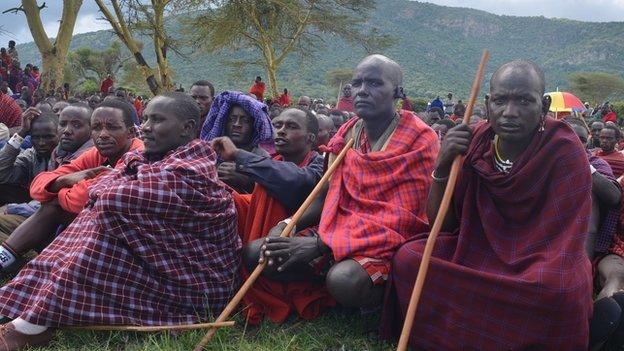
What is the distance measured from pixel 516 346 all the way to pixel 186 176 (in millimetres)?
2024

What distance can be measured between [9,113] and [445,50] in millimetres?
85102

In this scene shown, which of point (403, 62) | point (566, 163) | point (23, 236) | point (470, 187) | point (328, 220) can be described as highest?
point (566, 163)

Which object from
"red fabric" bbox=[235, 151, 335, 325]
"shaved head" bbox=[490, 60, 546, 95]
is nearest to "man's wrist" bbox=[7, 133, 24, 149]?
"red fabric" bbox=[235, 151, 335, 325]

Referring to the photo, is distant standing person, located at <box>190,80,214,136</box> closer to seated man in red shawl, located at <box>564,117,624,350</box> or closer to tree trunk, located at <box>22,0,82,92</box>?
seated man in red shawl, located at <box>564,117,624,350</box>

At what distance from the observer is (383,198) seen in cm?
360

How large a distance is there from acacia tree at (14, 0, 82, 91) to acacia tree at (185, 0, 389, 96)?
17.3 feet

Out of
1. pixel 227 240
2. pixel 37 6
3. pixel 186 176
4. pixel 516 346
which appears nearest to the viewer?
pixel 516 346

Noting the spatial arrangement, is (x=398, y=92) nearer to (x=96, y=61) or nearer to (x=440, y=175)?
(x=440, y=175)

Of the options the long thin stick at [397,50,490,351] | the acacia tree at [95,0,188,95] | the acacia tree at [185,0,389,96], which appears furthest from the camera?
the acacia tree at [185,0,389,96]

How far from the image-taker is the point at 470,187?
3348mm

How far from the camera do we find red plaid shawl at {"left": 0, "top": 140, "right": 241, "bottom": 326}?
337cm

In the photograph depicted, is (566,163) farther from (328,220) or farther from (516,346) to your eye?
(328,220)

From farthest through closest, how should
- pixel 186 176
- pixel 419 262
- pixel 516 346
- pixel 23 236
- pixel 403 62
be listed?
1. pixel 403 62
2. pixel 23 236
3. pixel 186 176
4. pixel 419 262
5. pixel 516 346

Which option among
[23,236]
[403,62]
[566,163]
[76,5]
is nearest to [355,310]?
[566,163]
